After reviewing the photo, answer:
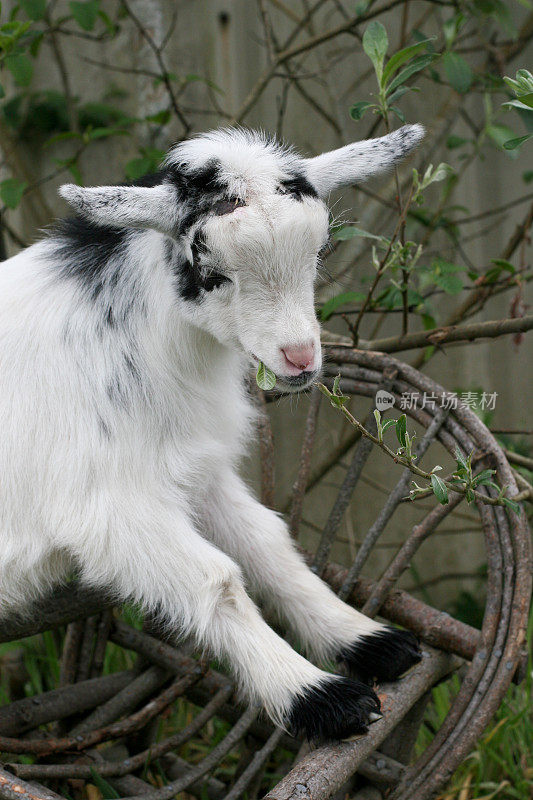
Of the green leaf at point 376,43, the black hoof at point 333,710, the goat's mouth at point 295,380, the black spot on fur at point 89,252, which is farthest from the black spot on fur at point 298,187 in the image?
the black hoof at point 333,710

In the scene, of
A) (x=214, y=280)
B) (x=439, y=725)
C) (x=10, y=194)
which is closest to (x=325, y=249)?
(x=214, y=280)

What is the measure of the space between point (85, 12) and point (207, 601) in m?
1.96

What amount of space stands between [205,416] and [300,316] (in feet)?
1.48

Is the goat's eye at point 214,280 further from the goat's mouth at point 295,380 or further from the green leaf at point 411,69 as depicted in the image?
the green leaf at point 411,69

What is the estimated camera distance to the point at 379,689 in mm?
1897

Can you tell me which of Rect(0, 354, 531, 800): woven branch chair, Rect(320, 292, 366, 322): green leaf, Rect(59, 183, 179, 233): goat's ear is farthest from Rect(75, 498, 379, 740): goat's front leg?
Rect(320, 292, 366, 322): green leaf

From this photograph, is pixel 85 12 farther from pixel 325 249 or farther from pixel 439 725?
pixel 439 725

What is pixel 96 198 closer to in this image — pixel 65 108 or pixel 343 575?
pixel 343 575

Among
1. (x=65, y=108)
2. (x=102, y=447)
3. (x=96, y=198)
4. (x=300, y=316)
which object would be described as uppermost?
(x=65, y=108)

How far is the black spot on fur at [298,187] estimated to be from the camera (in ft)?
5.32

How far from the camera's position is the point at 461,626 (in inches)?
80.2

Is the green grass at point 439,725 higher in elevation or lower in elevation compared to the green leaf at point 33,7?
lower

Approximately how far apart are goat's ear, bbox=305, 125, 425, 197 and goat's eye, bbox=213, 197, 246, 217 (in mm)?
240

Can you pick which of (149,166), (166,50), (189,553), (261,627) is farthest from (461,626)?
(166,50)
